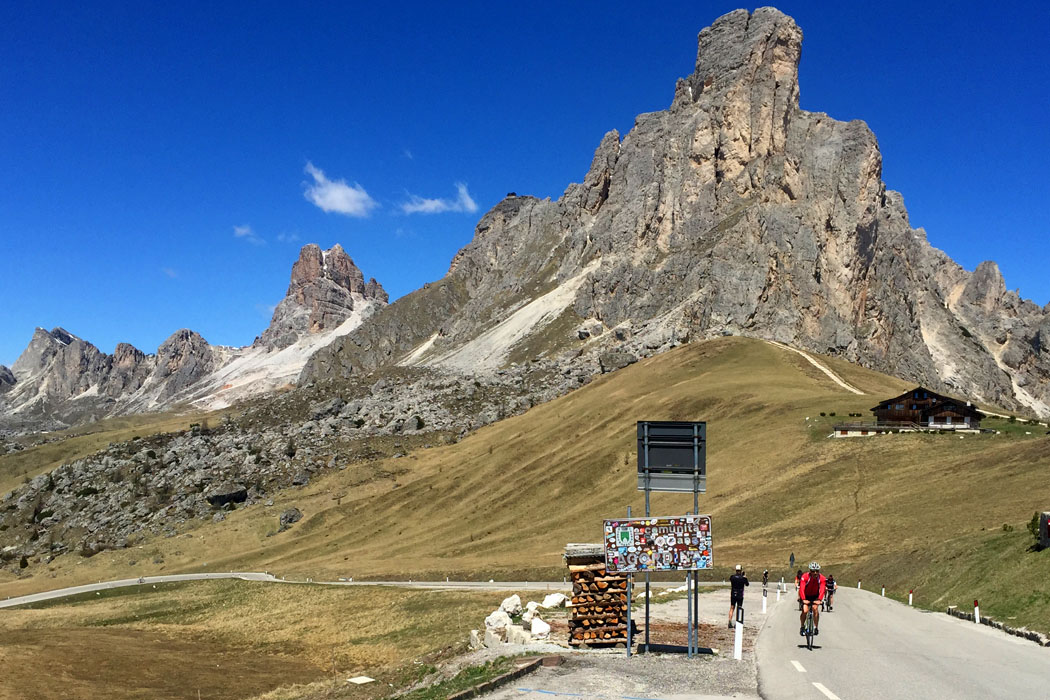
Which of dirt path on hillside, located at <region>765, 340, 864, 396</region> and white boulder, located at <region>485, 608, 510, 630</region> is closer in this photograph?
white boulder, located at <region>485, 608, 510, 630</region>

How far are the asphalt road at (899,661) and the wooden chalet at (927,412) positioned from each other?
5261 centimetres

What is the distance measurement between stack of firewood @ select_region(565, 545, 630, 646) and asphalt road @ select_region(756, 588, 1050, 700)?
143 inches

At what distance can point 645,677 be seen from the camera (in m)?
15.2

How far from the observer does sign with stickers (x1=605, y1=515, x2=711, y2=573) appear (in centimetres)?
1700

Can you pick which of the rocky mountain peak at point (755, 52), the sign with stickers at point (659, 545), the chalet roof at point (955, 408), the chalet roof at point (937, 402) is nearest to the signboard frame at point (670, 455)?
the sign with stickers at point (659, 545)

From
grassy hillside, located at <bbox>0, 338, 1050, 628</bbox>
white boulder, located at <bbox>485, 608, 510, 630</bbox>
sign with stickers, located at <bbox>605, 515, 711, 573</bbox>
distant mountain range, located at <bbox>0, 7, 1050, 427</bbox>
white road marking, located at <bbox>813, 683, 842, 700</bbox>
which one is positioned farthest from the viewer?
distant mountain range, located at <bbox>0, 7, 1050, 427</bbox>

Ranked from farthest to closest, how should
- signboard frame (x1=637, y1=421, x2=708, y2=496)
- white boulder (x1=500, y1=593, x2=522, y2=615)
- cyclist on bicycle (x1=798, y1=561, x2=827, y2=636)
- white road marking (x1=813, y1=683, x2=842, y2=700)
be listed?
white boulder (x1=500, y1=593, x2=522, y2=615)
cyclist on bicycle (x1=798, y1=561, x2=827, y2=636)
signboard frame (x1=637, y1=421, x2=708, y2=496)
white road marking (x1=813, y1=683, x2=842, y2=700)

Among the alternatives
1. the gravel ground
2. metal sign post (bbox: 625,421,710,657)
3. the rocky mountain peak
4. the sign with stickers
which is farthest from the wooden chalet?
the rocky mountain peak

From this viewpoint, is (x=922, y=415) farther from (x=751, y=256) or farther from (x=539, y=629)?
(x=751, y=256)

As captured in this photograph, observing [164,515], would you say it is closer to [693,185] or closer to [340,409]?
[340,409]

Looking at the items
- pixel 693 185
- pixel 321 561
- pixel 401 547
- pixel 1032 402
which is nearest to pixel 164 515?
pixel 321 561

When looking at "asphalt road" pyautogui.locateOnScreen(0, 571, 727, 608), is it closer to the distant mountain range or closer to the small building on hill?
the small building on hill

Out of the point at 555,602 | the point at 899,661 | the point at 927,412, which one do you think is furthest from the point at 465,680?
the point at 927,412

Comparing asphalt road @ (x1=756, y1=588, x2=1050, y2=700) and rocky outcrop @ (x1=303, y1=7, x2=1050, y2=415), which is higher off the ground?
rocky outcrop @ (x1=303, y1=7, x2=1050, y2=415)
